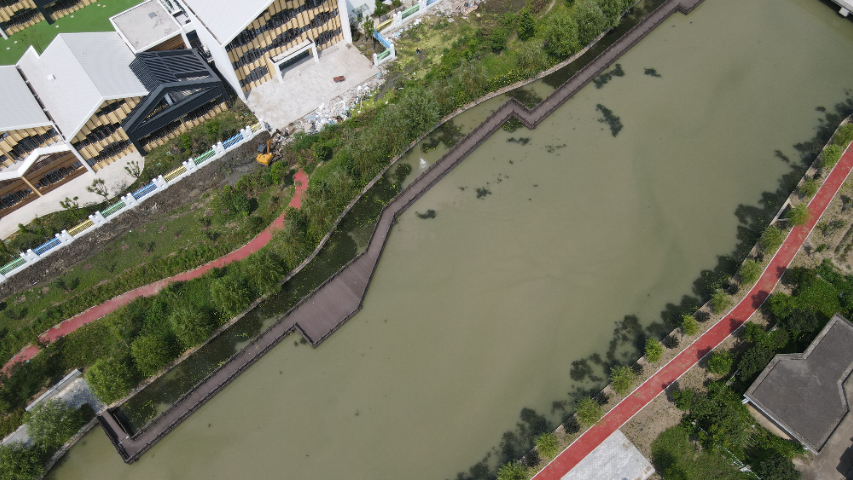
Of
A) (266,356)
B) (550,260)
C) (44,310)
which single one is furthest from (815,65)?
(44,310)

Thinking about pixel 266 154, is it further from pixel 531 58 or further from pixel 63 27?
pixel 63 27

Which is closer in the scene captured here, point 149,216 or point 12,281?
point 12,281

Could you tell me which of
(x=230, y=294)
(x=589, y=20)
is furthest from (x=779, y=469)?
(x=589, y=20)

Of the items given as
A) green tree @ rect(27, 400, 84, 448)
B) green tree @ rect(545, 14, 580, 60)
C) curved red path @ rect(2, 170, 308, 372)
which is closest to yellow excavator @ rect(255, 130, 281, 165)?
curved red path @ rect(2, 170, 308, 372)

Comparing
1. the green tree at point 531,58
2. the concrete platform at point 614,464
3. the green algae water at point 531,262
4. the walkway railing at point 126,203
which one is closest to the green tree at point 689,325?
the green algae water at point 531,262

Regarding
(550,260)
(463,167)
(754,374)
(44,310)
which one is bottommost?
(754,374)

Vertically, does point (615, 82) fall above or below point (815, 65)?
above

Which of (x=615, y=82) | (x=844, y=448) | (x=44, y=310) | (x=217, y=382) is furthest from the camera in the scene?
(x=615, y=82)

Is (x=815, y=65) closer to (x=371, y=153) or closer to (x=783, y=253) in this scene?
(x=783, y=253)
